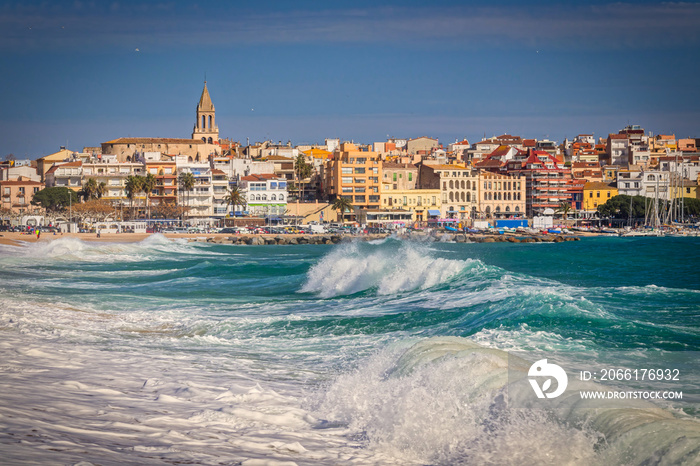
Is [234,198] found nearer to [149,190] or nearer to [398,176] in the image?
[149,190]

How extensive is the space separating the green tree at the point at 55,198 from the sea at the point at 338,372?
66.6 m

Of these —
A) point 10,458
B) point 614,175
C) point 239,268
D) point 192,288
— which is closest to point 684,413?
point 10,458

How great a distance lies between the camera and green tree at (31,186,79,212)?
8519cm

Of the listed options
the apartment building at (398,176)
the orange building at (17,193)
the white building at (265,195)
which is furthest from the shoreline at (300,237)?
the orange building at (17,193)

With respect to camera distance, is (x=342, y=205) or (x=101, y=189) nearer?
(x=101, y=189)

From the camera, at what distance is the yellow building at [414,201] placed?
92062mm

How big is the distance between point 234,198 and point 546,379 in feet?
257

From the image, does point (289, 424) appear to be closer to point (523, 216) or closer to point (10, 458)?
point (10, 458)

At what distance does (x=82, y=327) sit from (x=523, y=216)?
8880 centimetres

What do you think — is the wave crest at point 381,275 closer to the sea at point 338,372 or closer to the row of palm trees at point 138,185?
the sea at point 338,372

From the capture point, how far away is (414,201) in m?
93.3

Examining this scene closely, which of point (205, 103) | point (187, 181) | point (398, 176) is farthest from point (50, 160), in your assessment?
point (398, 176)

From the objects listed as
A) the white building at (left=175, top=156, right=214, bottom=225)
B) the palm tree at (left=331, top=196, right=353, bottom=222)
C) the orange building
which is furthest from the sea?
the orange building

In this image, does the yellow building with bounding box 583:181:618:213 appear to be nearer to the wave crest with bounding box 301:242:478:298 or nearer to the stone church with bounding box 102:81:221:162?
the stone church with bounding box 102:81:221:162
